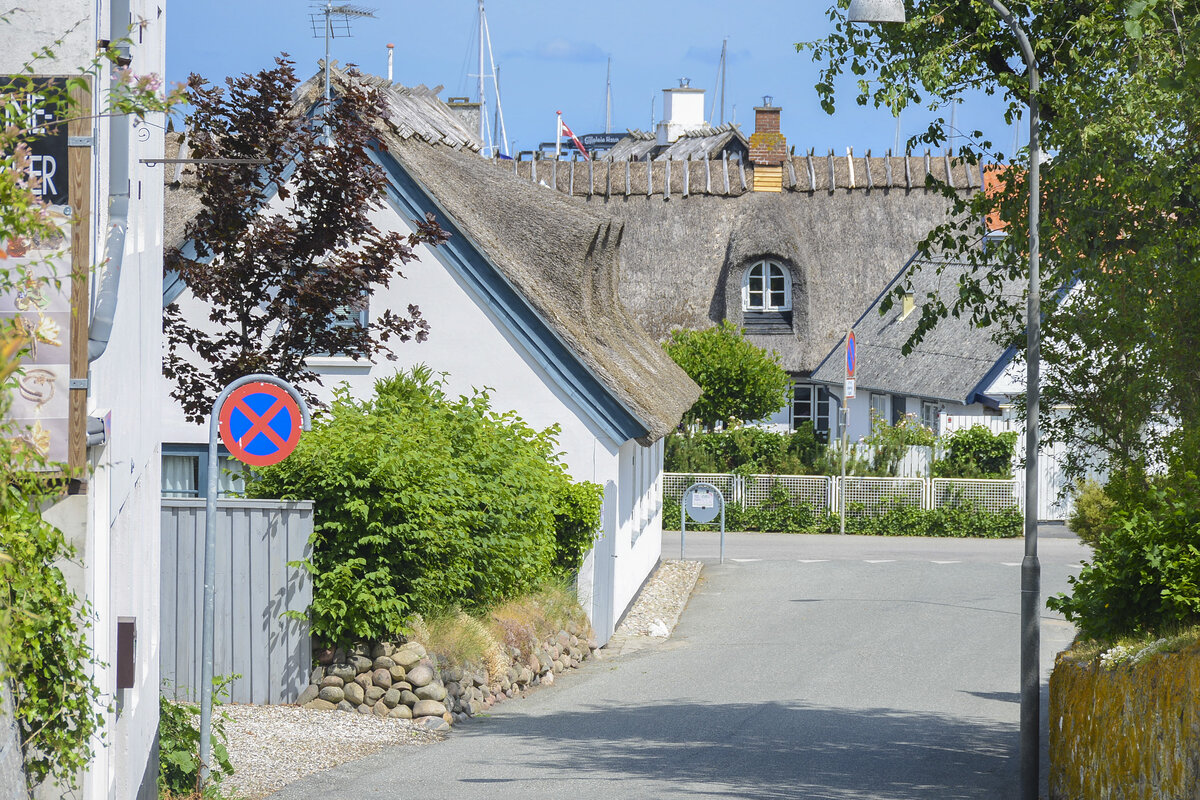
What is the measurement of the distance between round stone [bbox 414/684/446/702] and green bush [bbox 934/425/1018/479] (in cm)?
1946

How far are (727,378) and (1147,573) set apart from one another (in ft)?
85.6

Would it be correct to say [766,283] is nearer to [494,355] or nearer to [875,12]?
[494,355]

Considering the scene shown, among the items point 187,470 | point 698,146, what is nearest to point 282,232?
point 187,470

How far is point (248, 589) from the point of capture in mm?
11750

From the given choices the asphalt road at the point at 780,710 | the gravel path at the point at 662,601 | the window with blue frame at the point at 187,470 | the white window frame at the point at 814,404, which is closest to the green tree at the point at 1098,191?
the asphalt road at the point at 780,710

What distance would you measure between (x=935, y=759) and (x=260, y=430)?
5761 mm

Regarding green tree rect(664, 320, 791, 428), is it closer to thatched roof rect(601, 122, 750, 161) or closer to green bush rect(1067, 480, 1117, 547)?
thatched roof rect(601, 122, 750, 161)

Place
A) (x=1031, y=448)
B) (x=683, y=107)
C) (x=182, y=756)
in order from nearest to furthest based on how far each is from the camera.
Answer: (x=182, y=756)
(x=1031, y=448)
(x=683, y=107)

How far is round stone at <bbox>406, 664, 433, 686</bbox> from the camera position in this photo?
11906mm

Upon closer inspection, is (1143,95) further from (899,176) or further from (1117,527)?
(899,176)

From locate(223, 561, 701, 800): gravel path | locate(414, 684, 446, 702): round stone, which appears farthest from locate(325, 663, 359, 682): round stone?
locate(414, 684, 446, 702): round stone

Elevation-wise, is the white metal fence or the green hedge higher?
the white metal fence

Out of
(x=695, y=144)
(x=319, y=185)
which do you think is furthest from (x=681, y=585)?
(x=695, y=144)

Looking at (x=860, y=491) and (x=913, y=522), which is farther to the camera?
(x=860, y=491)
